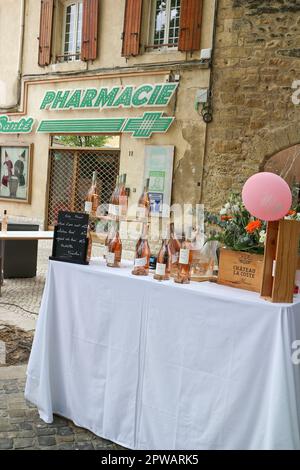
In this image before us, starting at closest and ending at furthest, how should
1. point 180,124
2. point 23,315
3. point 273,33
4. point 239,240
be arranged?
point 239,240
point 23,315
point 273,33
point 180,124

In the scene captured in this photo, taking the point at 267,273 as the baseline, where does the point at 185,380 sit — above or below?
below

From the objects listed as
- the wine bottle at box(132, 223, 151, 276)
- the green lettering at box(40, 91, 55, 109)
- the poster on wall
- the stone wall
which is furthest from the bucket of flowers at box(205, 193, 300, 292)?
the green lettering at box(40, 91, 55, 109)

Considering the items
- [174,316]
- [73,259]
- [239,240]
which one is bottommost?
[174,316]

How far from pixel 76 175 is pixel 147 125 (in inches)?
90.8

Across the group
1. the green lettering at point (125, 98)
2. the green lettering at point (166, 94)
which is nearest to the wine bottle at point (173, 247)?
the green lettering at point (166, 94)

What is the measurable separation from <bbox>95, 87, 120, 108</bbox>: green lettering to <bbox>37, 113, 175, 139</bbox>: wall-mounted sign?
1.15 ft

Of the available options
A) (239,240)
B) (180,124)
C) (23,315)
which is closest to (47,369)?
(239,240)

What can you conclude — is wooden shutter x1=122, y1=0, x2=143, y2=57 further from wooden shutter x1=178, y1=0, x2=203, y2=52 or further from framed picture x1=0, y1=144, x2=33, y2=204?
framed picture x1=0, y1=144, x2=33, y2=204

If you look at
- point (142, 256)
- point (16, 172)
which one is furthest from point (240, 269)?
point (16, 172)

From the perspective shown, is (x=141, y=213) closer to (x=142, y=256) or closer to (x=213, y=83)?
(x=142, y=256)

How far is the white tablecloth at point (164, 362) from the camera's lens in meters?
2.15

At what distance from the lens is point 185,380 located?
240 cm

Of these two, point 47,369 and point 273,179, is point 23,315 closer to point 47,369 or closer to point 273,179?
point 47,369

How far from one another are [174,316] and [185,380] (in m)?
0.32
